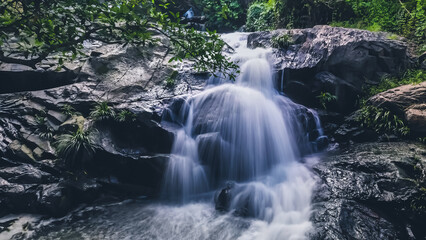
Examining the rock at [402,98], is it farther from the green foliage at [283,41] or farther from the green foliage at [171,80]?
the green foliage at [171,80]

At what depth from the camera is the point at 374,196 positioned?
4477mm

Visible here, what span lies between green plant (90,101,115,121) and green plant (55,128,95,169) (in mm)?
738

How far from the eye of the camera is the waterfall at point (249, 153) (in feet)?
17.3

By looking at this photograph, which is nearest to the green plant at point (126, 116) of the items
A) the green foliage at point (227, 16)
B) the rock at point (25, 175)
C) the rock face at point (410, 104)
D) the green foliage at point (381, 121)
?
the rock at point (25, 175)

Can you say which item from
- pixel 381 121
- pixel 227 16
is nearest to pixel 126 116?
pixel 381 121

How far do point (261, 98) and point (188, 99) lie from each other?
2589 mm

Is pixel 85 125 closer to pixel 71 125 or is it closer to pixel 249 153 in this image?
pixel 71 125

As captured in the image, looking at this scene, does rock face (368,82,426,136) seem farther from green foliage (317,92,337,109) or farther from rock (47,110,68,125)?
rock (47,110,68,125)

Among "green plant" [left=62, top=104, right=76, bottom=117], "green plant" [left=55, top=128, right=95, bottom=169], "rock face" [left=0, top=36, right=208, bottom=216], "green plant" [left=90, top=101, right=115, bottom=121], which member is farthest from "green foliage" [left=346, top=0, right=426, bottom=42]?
"green plant" [left=62, top=104, right=76, bottom=117]

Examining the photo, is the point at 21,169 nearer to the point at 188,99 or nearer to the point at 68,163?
the point at 68,163

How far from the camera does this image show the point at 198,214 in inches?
218

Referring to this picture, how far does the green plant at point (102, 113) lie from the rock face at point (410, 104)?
813cm

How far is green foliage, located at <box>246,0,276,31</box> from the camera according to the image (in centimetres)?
1295

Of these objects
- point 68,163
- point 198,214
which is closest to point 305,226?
point 198,214
